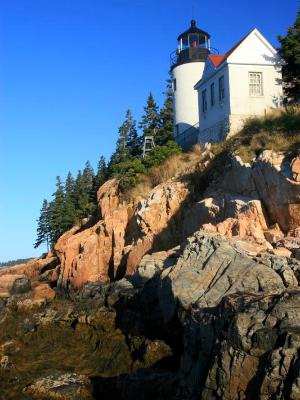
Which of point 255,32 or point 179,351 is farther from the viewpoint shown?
point 255,32

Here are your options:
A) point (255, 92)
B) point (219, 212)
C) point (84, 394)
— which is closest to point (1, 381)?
point (84, 394)

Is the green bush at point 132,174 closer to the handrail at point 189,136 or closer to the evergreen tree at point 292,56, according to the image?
the handrail at point 189,136

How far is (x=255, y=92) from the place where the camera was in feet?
86.6

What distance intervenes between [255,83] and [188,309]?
60.7 feet

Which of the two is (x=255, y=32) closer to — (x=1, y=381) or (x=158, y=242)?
(x=158, y=242)

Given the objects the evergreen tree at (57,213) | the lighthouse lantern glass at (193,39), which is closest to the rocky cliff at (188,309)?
the lighthouse lantern glass at (193,39)

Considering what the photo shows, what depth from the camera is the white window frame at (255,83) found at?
86.3 feet

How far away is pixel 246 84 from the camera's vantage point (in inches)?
1031

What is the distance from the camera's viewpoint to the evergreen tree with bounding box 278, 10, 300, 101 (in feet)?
75.8

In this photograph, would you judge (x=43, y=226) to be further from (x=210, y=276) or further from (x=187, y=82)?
(x=210, y=276)

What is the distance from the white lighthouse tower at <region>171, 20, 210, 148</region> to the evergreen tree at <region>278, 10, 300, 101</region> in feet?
29.7

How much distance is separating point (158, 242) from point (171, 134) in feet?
53.5

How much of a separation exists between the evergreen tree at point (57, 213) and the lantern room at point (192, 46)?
18837 millimetres

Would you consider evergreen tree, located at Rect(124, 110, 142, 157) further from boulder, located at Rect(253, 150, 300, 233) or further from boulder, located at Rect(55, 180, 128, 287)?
boulder, located at Rect(253, 150, 300, 233)
